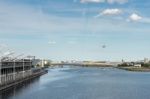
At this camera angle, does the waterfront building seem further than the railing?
Yes

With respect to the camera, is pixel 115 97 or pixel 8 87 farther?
pixel 8 87

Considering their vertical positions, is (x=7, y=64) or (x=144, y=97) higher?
(x=7, y=64)

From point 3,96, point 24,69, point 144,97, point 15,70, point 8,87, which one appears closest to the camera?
point 3,96

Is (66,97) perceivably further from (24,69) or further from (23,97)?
(24,69)

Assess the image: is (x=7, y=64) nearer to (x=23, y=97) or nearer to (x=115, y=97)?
(x=23, y=97)

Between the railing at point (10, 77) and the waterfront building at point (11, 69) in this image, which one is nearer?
the railing at point (10, 77)

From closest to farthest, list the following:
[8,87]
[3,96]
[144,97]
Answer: [3,96], [144,97], [8,87]

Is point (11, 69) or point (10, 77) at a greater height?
point (11, 69)

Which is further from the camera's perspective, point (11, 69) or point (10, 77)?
point (11, 69)

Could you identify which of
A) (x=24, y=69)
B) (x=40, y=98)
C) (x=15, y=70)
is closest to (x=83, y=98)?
(x=40, y=98)

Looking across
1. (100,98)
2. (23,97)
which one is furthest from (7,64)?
(100,98)
